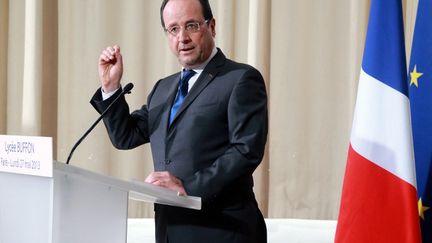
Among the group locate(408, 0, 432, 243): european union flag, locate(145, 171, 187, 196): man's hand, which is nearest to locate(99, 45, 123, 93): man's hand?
locate(145, 171, 187, 196): man's hand

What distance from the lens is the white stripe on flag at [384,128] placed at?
1.77 m

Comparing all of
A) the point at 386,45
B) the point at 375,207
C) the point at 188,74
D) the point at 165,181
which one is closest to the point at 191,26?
the point at 188,74

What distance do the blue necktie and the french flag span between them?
517 mm

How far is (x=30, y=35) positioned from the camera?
9.76 ft

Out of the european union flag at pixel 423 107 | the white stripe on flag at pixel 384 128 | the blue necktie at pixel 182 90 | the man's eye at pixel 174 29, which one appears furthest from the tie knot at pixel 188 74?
the european union flag at pixel 423 107

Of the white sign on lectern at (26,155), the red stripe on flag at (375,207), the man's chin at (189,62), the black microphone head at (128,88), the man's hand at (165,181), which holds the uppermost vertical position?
the man's chin at (189,62)

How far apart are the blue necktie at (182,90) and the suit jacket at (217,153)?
0.02 m

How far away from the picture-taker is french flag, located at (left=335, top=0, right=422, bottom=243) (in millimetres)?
1764

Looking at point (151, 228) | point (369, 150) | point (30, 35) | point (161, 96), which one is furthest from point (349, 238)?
point (30, 35)

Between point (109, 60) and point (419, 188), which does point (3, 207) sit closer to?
point (109, 60)

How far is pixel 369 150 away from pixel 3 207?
102 centimetres

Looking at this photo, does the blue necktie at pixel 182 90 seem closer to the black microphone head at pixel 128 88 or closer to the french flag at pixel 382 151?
the black microphone head at pixel 128 88

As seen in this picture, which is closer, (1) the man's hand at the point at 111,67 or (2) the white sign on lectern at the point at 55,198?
(2) the white sign on lectern at the point at 55,198

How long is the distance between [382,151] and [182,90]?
60cm
